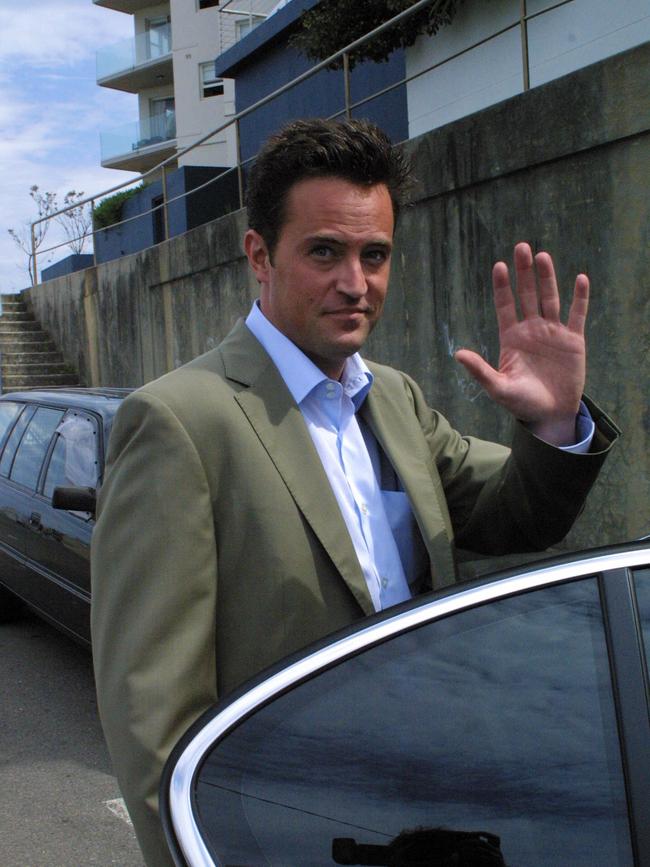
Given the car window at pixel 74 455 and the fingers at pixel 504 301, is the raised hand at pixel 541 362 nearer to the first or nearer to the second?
the fingers at pixel 504 301

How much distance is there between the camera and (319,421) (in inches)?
74.2

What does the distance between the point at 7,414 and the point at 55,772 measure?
3224mm

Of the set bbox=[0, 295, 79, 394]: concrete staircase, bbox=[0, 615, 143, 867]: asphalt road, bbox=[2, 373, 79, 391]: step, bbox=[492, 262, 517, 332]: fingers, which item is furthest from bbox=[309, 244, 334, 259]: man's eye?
bbox=[2, 373, 79, 391]: step

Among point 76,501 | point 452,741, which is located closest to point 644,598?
point 452,741

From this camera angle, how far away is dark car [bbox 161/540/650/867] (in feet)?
3.92

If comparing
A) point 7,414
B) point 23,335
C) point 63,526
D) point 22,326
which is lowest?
point 63,526

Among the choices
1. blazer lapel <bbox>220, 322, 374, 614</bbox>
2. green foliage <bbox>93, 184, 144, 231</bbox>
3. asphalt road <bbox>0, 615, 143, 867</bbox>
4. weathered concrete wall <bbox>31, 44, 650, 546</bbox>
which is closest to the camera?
blazer lapel <bbox>220, 322, 374, 614</bbox>

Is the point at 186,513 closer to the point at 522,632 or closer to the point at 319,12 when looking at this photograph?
the point at 522,632

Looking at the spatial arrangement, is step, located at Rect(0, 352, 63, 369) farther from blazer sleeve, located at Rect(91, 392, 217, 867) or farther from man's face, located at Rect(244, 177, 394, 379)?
blazer sleeve, located at Rect(91, 392, 217, 867)

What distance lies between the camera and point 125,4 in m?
43.2

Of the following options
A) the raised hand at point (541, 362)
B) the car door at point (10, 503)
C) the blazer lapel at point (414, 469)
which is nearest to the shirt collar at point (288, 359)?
the blazer lapel at point (414, 469)

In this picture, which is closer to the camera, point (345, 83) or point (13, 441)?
point (13, 441)

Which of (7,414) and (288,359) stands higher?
(288,359)

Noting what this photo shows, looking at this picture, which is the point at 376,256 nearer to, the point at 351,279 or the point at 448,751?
the point at 351,279
